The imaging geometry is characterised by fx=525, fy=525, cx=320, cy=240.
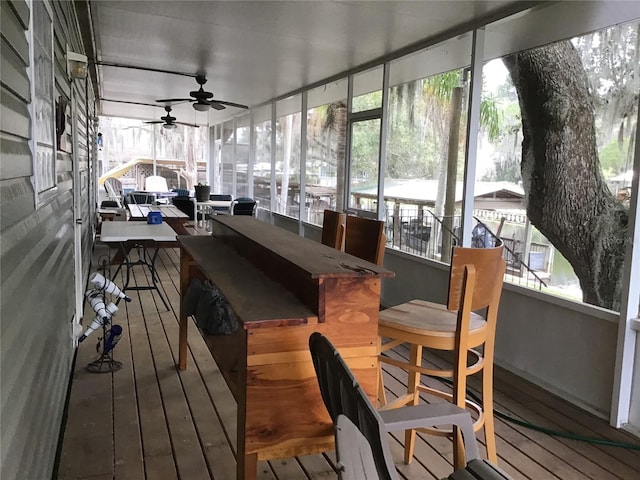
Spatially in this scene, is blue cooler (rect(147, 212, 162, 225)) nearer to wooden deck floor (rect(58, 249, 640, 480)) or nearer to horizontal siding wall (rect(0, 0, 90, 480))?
wooden deck floor (rect(58, 249, 640, 480))

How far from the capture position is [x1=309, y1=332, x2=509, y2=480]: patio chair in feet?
3.43

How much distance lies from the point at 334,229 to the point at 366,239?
19.0 inches

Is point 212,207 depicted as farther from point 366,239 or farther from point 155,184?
point 366,239

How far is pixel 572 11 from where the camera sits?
10.4 feet

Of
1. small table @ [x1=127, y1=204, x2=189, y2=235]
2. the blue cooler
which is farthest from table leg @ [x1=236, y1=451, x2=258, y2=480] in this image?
small table @ [x1=127, y1=204, x2=189, y2=235]

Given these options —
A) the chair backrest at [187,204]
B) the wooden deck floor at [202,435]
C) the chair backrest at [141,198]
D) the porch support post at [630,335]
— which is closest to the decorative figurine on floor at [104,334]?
the wooden deck floor at [202,435]

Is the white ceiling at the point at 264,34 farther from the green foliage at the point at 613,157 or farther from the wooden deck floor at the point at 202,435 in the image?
the wooden deck floor at the point at 202,435

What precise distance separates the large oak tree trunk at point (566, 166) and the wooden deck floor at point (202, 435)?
893 millimetres

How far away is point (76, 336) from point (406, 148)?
130 inches

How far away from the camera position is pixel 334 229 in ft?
10.6

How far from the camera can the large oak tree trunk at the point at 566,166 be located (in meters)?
3.39

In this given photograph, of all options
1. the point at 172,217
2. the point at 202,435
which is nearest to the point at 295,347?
the point at 202,435

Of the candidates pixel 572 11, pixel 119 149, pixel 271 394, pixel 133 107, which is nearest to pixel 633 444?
pixel 271 394

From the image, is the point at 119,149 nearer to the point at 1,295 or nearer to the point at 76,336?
the point at 76,336
